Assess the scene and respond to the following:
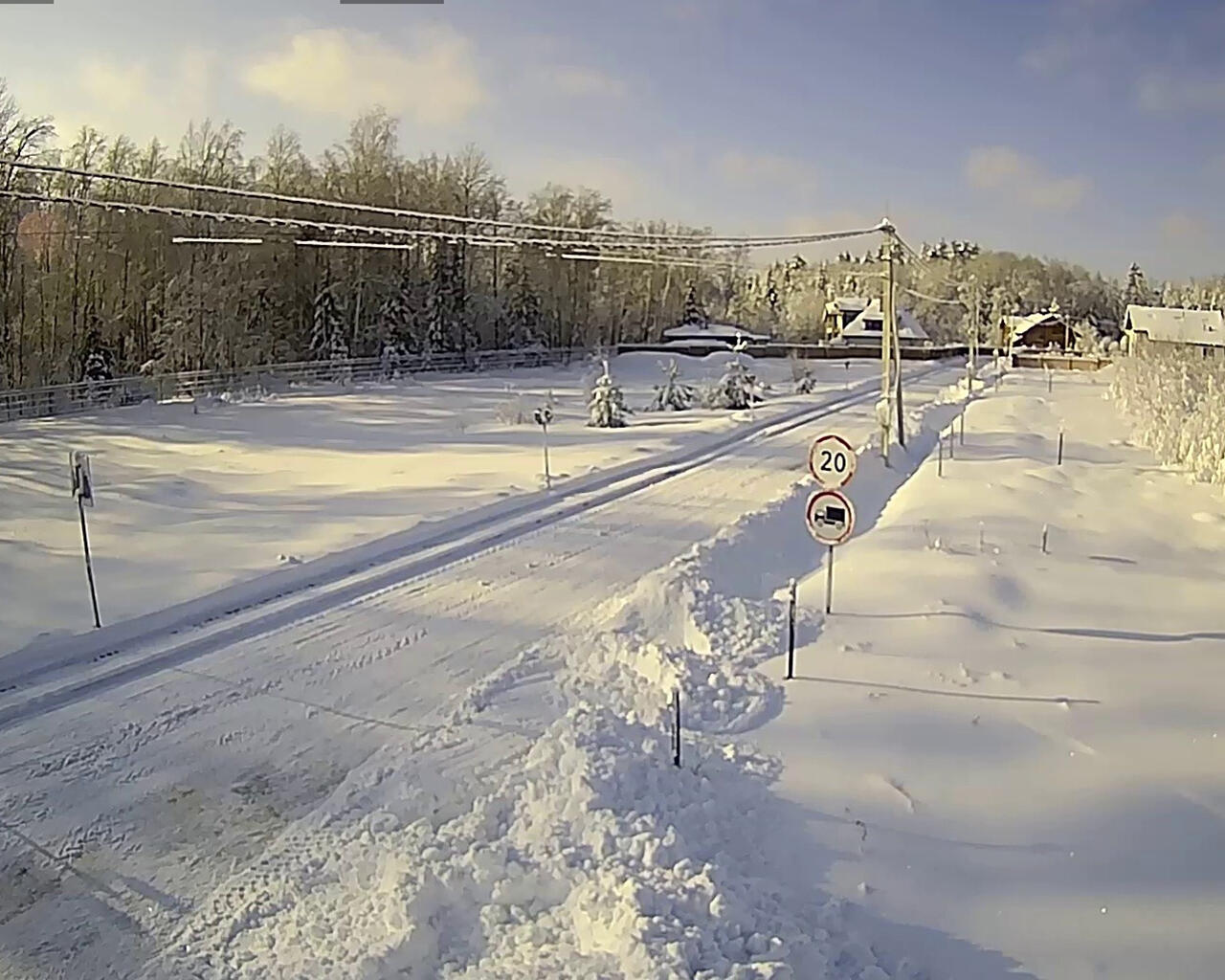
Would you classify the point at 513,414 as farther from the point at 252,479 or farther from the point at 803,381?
the point at 803,381

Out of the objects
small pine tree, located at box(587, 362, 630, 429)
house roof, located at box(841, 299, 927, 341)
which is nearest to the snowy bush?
small pine tree, located at box(587, 362, 630, 429)

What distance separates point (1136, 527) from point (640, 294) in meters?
74.4

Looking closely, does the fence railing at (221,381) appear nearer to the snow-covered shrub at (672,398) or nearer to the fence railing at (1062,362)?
the snow-covered shrub at (672,398)

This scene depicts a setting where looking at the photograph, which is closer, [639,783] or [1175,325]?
[639,783]

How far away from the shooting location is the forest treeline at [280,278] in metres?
42.7

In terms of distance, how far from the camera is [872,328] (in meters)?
103

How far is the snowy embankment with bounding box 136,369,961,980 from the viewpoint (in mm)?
5270

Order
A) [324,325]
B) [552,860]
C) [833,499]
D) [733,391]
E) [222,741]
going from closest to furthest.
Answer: [552,860]
[222,741]
[833,499]
[733,391]
[324,325]

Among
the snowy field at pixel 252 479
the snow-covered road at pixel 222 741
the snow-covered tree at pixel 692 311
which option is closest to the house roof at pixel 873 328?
the snow-covered tree at pixel 692 311

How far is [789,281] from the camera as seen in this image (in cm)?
14638

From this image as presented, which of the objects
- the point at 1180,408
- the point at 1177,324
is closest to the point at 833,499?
the point at 1180,408

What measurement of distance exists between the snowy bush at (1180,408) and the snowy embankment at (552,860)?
1976cm

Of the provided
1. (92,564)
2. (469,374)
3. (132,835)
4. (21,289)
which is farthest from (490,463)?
(469,374)

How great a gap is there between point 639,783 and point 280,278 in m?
55.4
